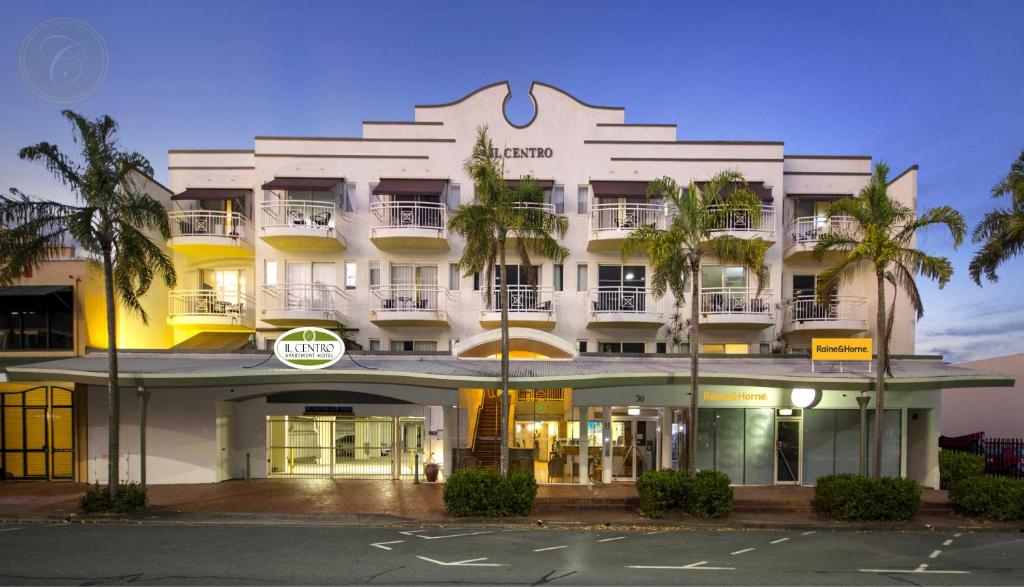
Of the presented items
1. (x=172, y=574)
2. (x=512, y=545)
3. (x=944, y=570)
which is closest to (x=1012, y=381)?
A: (x=944, y=570)

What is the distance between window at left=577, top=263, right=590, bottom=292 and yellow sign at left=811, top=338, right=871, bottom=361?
29.1ft

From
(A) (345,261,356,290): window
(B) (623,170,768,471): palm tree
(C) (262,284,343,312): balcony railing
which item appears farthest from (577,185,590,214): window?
(C) (262,284,343,312): balcony railing

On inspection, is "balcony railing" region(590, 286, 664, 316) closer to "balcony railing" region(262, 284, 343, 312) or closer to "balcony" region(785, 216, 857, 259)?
"balcony" region(785, 216, 857, 259)

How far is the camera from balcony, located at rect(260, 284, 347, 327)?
899 inches

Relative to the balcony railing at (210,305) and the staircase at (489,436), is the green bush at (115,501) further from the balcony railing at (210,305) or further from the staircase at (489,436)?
the staircase at (489,436)

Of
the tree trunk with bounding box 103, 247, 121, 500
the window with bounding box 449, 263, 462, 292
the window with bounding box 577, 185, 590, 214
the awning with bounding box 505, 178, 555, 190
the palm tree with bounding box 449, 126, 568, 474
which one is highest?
the awning with bounding box 505, 178, 555, 190

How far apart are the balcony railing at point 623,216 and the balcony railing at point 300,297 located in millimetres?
11032

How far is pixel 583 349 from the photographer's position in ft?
78.3

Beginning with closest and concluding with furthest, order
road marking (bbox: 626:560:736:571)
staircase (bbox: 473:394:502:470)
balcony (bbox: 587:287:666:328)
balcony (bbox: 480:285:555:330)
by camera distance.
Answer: road marking (bbox: 626:560:736:571) < staircase (bbox: 473:394:502:470) < balcony (bbox: 480:285:555:330) < balcony (bbox: 587:287:666:328)

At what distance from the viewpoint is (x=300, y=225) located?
2303 cm

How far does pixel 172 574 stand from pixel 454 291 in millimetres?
14943

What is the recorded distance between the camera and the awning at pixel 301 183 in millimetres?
23109

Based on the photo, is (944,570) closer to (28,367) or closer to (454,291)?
(454,291)

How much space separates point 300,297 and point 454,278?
6.33m
